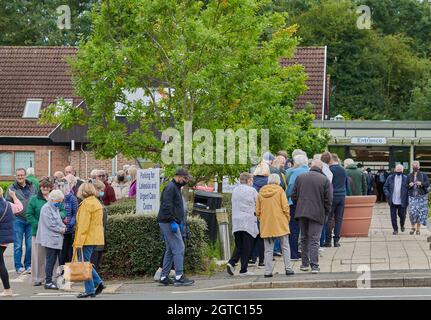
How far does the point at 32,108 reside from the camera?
51438 millimetres

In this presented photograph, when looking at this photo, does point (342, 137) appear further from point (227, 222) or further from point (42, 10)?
point (42, 10)

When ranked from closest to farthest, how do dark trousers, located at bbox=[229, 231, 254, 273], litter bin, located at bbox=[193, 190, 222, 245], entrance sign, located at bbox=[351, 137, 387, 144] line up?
dark trousers, located at bbox=[229, 231, 254, 273], litter bin, located at bbox=[193, 190, 222, 245], entrance sign, located at bbox=[351, 137, 387, 144]

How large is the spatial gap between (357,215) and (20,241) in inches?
294

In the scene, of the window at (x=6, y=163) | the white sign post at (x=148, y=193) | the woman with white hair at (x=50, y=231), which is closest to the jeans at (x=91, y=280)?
the woman with white hair at (x=50, y=231)

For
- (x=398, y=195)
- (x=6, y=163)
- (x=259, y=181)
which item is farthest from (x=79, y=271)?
(x=6, y=163)

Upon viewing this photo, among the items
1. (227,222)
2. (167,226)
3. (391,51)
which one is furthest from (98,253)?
(391,51)

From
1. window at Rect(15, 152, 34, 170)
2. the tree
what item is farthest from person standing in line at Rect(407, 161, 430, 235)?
window at Rect(15, 152, 34, 170)

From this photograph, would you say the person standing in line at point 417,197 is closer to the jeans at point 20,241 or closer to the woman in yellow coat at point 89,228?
the jeans at point 20,241

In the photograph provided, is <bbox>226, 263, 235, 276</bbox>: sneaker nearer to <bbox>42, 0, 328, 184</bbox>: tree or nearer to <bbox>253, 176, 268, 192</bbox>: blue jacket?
<bbox>253, 176, 268, 192</bbox>: blue jacket

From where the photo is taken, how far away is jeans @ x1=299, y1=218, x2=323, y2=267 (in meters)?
19.1

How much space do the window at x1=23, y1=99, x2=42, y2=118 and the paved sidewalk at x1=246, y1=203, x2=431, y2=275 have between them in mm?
27089

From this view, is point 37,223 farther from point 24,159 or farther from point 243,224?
point 24,159
